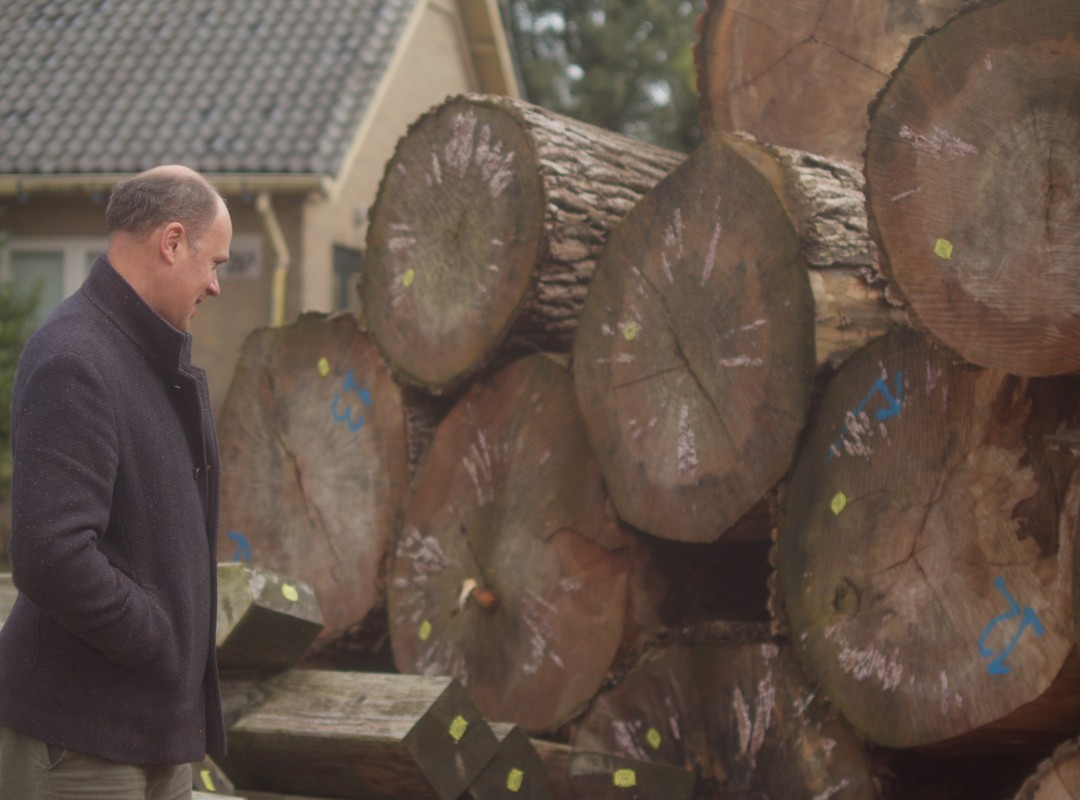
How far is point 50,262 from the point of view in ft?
43.0

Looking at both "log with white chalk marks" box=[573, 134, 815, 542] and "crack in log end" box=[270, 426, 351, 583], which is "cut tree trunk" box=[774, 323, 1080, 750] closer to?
"log with white chalk marks" box=[573, 134, 815, 542]

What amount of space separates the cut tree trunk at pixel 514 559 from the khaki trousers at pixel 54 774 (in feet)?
6.83

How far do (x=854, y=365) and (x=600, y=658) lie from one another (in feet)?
4.09

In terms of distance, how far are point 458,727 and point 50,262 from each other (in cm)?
1030

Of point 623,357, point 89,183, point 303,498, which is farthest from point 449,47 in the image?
point 623,357

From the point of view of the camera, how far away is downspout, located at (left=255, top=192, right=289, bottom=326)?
39.2ft

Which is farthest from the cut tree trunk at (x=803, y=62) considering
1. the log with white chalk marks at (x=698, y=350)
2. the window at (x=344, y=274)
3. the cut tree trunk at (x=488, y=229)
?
the window at (x=344, y=274)

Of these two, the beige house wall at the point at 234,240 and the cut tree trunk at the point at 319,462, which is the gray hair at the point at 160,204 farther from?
the beige house wall at the point at 234,240

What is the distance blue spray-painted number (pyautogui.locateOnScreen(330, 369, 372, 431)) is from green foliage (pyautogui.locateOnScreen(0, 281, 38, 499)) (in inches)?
231

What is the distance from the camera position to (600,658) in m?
4.50

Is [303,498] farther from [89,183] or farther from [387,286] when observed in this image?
[89,183]

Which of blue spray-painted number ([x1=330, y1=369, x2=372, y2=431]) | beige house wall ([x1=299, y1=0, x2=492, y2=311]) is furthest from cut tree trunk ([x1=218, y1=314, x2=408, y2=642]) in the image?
beige house wall ([x1=299, y1=0, x2=492, y2=311])

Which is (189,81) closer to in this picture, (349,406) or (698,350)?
(349,406)

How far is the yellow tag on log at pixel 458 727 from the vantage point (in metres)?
3.83
